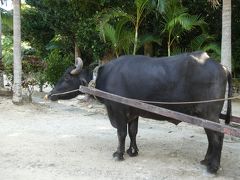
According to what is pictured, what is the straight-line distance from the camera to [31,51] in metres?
25.3

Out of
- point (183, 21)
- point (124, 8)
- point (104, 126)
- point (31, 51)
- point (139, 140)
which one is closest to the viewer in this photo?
point (139, 140)

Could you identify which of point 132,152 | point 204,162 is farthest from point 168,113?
point 132,152

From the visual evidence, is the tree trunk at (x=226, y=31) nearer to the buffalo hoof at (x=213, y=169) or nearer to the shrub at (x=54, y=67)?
the buffalo hoof at (x=213, y=169)

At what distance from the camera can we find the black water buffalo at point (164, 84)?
5.79m

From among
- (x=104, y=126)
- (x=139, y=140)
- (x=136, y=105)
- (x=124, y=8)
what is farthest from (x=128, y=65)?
(x=124, y=8)

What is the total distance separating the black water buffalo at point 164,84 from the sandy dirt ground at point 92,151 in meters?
0.36

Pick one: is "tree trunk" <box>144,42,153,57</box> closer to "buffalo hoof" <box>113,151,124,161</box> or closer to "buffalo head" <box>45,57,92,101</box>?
"buffalo head" <box>45,57,92,101</box>

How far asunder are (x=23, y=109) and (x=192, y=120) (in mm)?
6846

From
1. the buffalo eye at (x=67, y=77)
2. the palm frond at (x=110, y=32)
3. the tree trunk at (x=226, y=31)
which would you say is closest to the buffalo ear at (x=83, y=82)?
the buffalo eye at (x=67, y=77)

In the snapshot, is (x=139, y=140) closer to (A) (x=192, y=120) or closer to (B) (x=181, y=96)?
(B) (x=181, y=96)

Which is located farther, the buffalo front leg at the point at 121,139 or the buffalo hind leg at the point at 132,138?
the buffalo hind leg at the point at 132,138

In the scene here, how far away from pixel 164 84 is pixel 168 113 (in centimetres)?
73

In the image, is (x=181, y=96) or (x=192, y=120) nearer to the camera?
(x=192, y=120)

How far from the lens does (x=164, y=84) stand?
19.9 feet
